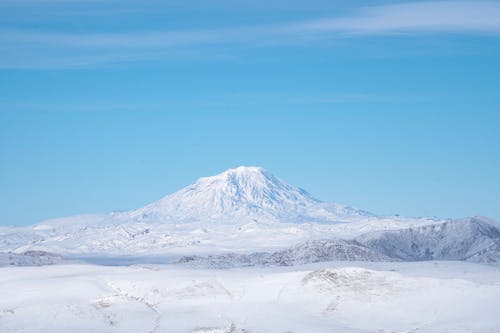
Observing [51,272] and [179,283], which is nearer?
[179,283]

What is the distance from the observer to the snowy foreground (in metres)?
95.3

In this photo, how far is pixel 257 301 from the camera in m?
106

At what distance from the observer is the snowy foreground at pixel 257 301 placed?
9531 centimetres

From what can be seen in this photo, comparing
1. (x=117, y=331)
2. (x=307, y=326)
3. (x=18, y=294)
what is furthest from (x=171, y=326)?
(x=18, y=294)

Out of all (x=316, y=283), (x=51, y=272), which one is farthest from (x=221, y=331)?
(x=51, y=272)

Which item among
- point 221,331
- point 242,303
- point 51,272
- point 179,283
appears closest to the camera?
point 221,331

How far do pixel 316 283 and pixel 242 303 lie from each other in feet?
34.2

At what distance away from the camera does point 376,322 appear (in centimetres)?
9744

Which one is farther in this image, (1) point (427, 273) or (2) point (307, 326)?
(1) point (427, 273)

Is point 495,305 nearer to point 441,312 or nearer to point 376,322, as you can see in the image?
point 441,312

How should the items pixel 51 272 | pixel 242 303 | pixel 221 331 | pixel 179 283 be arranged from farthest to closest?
1. pixel 51 272
2. pixel 179 283
3. pixel 242 303
4. pixel 221 331

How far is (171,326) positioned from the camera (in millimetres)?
96062

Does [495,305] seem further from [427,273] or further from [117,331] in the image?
[117,331]

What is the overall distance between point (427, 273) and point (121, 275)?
37530 millimetres
